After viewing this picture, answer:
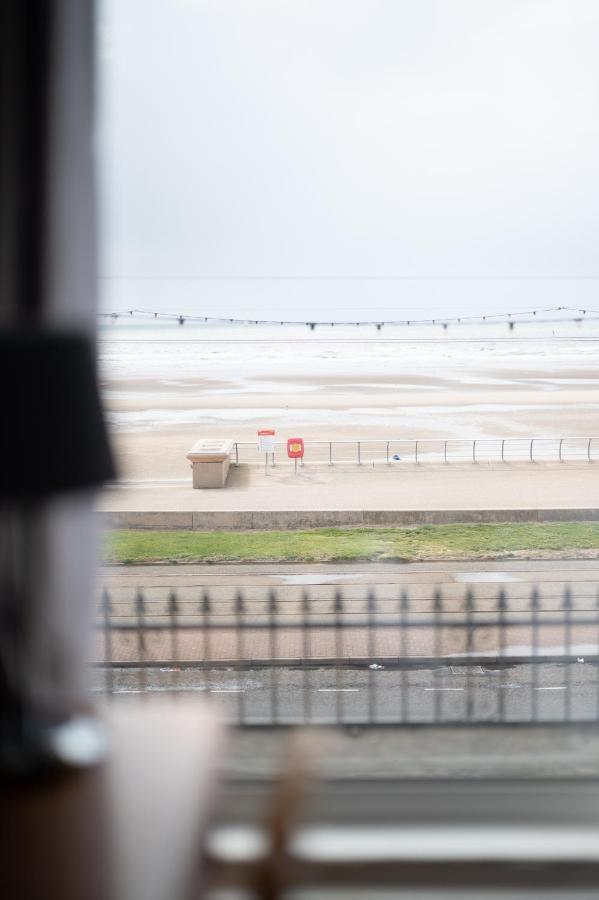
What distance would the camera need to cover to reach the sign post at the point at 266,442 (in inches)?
93.9

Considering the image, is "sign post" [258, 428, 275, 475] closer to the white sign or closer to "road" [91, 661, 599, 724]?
the white sign

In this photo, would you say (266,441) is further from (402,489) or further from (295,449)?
(402,489)

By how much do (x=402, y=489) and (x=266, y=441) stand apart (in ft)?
1.56

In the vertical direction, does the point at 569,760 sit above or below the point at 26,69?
below

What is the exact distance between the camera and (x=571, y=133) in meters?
1.86

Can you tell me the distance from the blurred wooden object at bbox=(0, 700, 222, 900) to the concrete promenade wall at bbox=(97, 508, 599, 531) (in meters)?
0.91

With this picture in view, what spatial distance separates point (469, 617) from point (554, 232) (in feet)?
3.32

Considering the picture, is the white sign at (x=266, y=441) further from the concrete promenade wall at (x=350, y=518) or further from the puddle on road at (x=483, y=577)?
the puddle on road at (x=483, y=577)

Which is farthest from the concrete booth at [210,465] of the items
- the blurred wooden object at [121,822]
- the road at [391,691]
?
the blurred wooden object at [121,822]

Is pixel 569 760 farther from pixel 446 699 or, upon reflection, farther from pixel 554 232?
pixel 554 232

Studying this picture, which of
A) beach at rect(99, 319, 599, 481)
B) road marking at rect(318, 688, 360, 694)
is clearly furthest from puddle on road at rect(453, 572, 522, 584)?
beach at rect(99, 319, 599, 481)

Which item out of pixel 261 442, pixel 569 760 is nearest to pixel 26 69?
pixel 261 442

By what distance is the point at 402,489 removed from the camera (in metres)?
2.51

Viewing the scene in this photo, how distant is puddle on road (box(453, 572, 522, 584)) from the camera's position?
2104 millimetres
